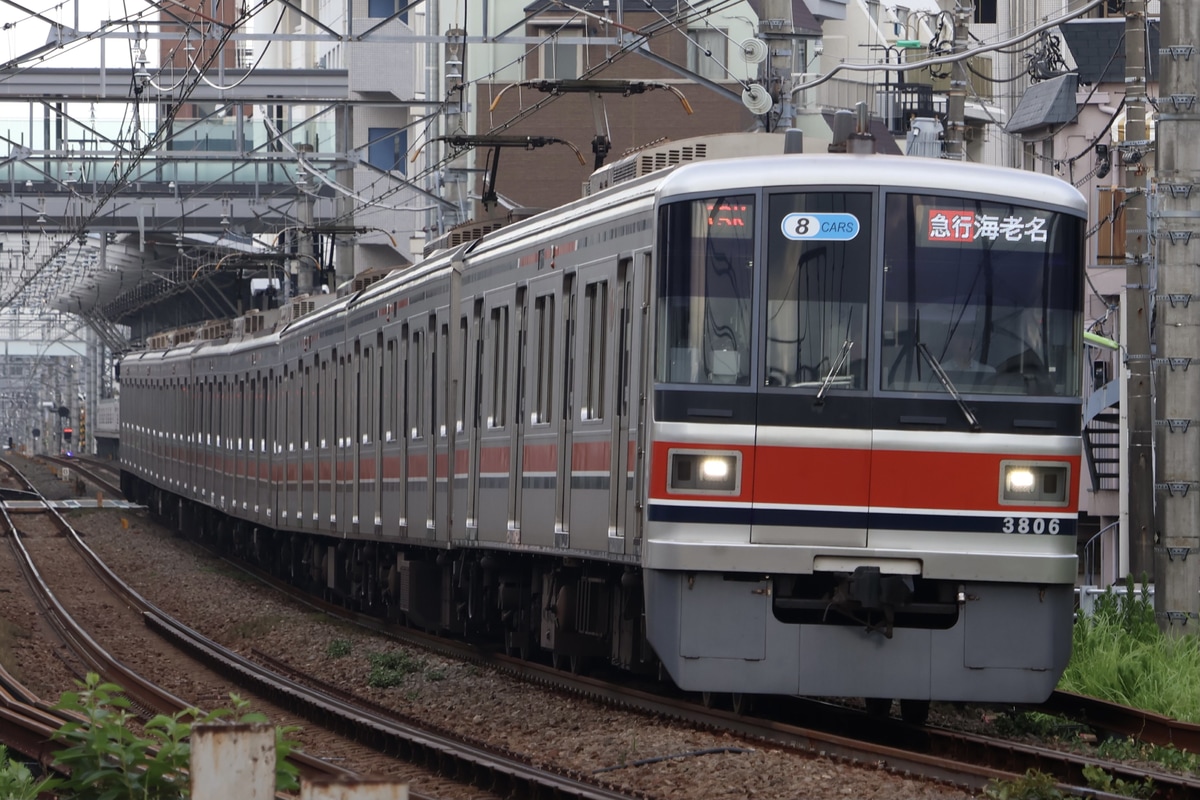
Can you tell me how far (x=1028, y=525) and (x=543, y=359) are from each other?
3802mm

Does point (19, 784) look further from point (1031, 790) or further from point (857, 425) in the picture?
point (857, 425)

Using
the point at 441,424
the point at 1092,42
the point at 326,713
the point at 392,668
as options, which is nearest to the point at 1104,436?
the point at 1092,42

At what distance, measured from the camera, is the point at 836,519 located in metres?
9.65

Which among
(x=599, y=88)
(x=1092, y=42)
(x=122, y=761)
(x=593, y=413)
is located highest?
(x=1092, y=42)

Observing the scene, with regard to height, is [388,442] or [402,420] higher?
[402,420]

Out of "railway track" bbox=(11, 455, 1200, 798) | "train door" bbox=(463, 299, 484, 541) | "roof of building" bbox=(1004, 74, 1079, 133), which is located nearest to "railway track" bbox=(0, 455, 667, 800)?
"railway track" bbox=(11, 455, 1200, 798)

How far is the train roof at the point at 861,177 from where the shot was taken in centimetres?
977

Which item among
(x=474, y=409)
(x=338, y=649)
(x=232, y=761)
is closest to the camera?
(x=232, y=761)

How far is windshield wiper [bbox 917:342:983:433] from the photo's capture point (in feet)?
31.6

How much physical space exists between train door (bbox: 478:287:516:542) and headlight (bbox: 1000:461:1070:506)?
432 cm

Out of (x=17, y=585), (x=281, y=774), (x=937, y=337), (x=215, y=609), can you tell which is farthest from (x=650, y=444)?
(x=17, y=585)

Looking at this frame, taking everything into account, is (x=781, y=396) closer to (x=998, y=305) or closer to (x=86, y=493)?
(x=998, y=305)

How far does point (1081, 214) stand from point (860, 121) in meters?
1.27

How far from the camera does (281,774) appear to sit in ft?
22.4
